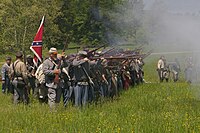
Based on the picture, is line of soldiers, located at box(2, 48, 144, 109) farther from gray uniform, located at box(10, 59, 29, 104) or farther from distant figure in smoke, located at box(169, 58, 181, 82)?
distant figure in smoke, located at box(169, 58, 181, 82)

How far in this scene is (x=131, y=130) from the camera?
8031 mm

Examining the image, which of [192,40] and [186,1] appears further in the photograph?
[192,40]

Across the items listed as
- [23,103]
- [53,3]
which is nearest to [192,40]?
[23,103]

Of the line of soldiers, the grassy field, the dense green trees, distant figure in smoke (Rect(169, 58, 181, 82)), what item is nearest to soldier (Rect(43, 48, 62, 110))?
the line of soldiers

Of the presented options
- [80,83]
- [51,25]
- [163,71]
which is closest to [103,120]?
[80,83]

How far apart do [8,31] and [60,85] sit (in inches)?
724

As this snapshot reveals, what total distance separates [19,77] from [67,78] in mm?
1444

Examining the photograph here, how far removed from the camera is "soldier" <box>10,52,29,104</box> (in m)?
13.3

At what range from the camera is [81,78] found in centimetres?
1243

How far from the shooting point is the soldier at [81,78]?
40.5 ft

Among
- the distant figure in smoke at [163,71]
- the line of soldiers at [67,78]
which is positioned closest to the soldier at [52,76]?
the line of soldiers at [67,78]

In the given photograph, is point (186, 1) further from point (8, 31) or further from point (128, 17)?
point (8, 31)

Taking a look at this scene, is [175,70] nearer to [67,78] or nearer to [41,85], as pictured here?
[41,85]

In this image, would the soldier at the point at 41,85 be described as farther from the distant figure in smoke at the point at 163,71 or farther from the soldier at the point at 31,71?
the distant figure in smoke at the point at 163,71
